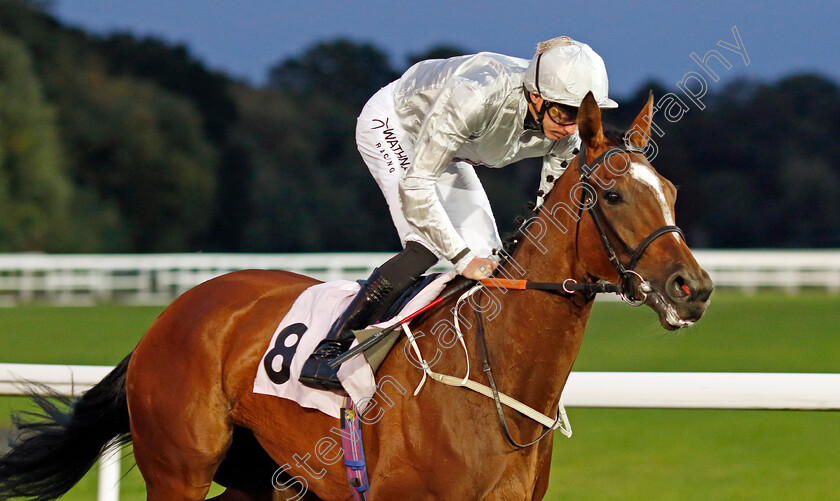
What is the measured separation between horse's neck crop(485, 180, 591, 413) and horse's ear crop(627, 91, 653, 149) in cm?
25

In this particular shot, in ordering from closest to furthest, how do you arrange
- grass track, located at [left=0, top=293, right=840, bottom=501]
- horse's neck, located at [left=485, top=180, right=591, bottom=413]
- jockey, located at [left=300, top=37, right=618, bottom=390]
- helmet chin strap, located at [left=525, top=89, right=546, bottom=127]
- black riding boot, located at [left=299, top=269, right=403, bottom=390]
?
horse's neck, located at [left=485, top=180, right=591, bottom=413] → jockey, located at [left=300, top=37, right=618, bottom=390] → helmet chin strap, located at [left=525, top=89, right=546, bottom=127] → black riding boot, located at [left=299, top=269, right=403, bottom=390] → grass track, located at [left=0, top=293, right=840, bottom=501]

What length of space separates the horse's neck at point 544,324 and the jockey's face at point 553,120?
258 mm

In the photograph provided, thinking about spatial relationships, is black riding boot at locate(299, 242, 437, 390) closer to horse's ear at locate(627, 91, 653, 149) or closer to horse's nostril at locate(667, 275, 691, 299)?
horse's ear at locate(627, 91, 653, 149)

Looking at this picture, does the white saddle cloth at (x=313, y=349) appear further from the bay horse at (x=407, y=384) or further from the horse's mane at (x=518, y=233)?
the horse's mane at (x=518, y=233)

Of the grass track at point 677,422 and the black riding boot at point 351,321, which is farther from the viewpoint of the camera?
the grass track at point 677,422

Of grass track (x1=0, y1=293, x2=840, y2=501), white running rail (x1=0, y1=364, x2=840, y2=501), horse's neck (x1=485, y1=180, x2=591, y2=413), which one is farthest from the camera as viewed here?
grass track (x1=0, y1=293, x2=840, y2=501)

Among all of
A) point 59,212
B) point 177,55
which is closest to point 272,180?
point 177,55

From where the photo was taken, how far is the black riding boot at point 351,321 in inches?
126

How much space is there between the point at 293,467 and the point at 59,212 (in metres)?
27.0

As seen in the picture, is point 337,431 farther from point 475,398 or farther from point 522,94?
point 522,94

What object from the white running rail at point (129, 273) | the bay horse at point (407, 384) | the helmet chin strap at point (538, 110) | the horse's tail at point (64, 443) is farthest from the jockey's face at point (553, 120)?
the white running rail at point (129, 273)

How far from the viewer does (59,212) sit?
93.2ft

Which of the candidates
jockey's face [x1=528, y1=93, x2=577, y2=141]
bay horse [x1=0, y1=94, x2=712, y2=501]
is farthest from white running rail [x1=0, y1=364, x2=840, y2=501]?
jockey's face [x1=528, y1=93, x2=577, y2=141]

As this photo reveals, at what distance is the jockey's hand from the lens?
297 cm
